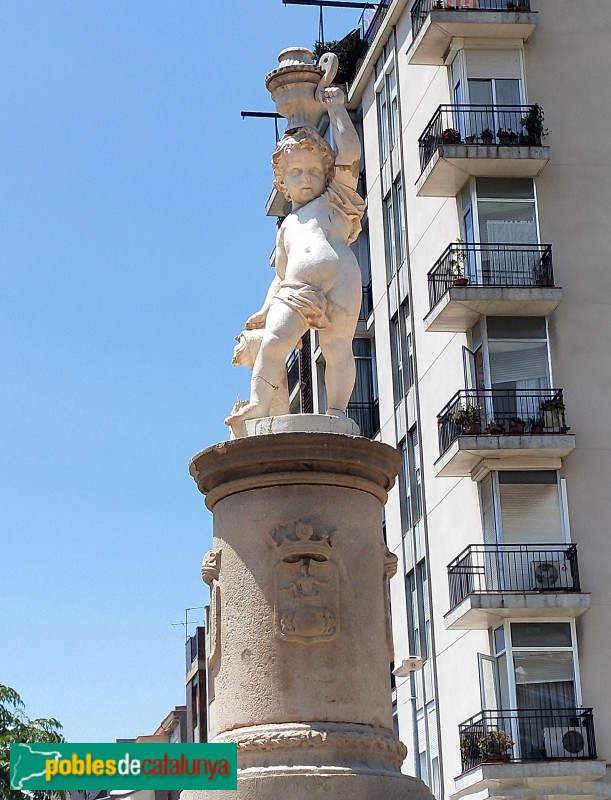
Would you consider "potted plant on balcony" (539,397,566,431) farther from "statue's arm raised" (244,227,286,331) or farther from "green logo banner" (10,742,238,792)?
"green logo banner" (10,742,238,792)

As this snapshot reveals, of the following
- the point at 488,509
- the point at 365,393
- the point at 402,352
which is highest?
the point at 365,393

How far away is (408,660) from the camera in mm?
25312

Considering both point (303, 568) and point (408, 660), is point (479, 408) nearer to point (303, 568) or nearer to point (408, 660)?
point (408, 660)

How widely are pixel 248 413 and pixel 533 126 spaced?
2255 centimetres

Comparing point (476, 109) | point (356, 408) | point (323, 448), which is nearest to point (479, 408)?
point (476, 109)

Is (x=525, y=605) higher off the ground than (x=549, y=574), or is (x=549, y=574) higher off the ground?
(x=549, y=574)

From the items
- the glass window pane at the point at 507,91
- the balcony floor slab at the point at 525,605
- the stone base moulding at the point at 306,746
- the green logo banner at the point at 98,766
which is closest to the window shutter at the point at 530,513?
the balcony floor slab at the point at 525,605

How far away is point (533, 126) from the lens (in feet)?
108

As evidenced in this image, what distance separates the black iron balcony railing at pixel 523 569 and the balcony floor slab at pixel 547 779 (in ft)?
10.9

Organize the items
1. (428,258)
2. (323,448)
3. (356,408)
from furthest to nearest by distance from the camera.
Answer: (356,408), (428,258), (323,448)

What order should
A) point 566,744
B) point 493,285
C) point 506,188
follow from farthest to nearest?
point 506,188
point 493,285
point 566,744

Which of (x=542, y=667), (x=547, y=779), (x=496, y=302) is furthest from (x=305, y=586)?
(x=496, y=302)

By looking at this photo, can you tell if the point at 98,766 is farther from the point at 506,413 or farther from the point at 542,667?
the point at 506,413

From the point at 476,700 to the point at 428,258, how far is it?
34.9ft
